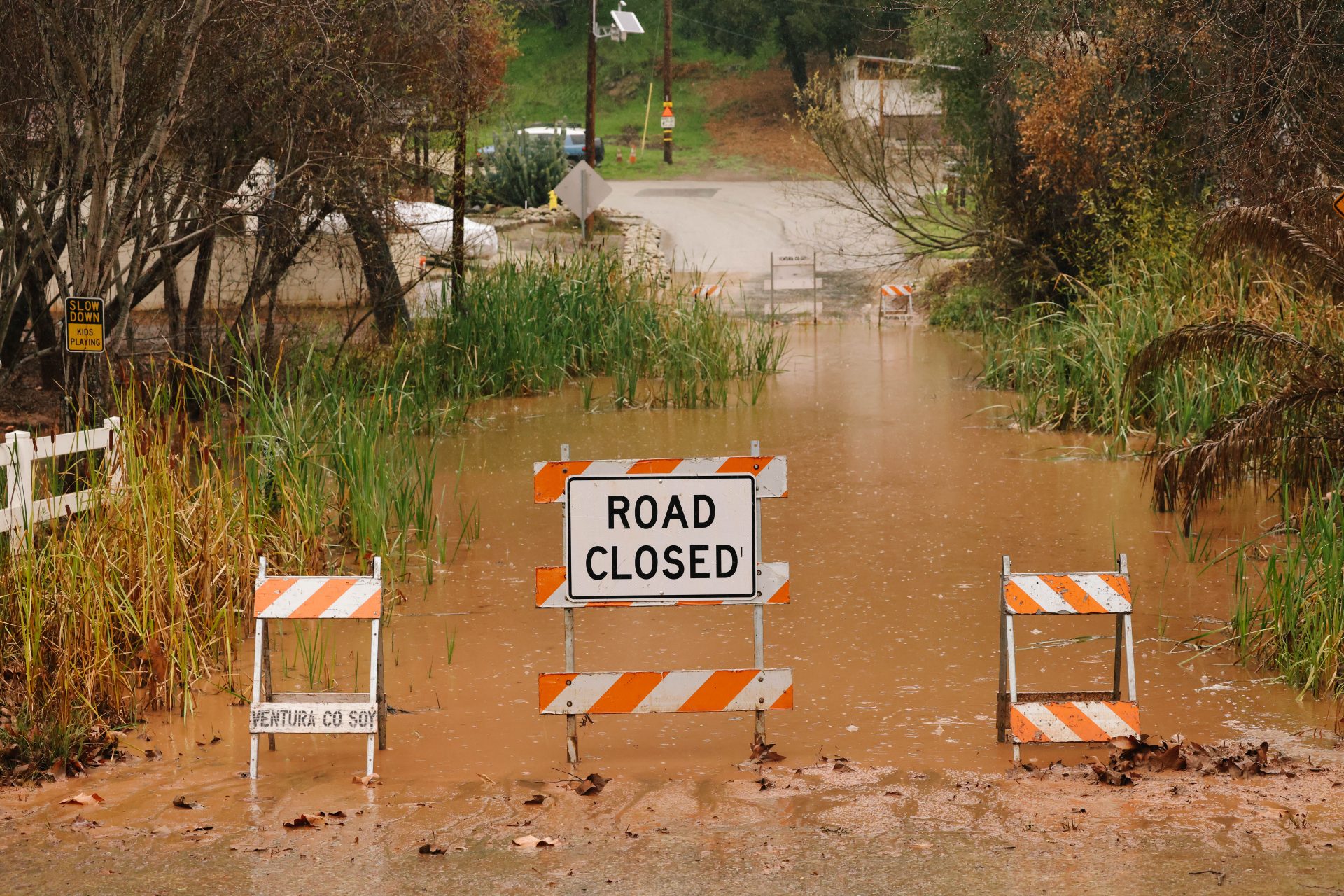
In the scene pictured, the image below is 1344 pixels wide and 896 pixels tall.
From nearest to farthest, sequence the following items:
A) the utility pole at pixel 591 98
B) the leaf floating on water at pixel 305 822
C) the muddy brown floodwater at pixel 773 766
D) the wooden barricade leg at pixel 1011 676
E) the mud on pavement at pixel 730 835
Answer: the mud on pavement at pixel 730 835
the muddy brown floodwater at pixel 773 766
the leaf floating on water at pixel 305 822
the wooden barricade leg at pixel 1011 676
the utility pole at pixel 591 98

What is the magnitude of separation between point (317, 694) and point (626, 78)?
201 feet

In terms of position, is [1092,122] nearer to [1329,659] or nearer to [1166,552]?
[1166,552]

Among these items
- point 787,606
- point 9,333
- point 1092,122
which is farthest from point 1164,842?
point 1092,122

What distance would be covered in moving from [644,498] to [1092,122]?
15030mm

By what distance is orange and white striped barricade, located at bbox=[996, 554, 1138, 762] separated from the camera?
5992 millimetres

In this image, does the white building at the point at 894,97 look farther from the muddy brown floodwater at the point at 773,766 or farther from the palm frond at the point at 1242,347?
the muddy brown floodwater at the point at 773,766

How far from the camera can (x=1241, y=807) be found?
548cm

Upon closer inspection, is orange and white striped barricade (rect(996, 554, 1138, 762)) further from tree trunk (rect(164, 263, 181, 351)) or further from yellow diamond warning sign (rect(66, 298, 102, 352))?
tree trunk (rect(164, 263, 181, 351))

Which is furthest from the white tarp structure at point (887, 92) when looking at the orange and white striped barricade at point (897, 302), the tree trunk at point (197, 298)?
the tree trunk at point (197, 298)

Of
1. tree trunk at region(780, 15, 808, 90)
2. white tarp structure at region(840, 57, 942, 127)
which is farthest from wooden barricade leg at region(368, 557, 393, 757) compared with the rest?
tree trunk at region(780, 15, 808, 90)

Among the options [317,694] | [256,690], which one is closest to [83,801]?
[256,690]

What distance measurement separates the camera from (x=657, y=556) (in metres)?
6.09

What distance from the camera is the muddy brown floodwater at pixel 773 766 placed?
5020mm

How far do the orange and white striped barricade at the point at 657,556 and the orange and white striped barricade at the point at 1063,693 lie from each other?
32.9 inches
